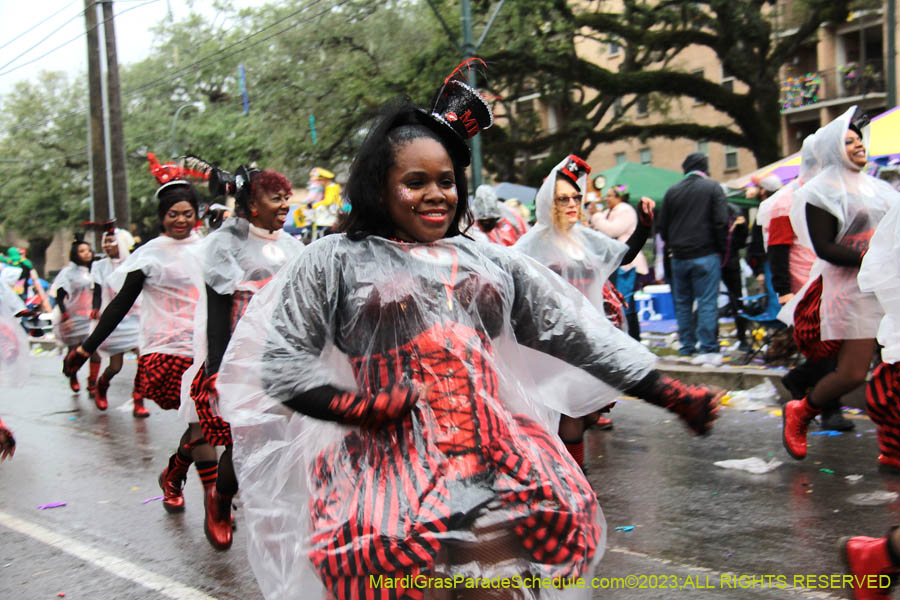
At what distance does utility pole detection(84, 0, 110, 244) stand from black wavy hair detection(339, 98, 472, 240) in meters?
18.1

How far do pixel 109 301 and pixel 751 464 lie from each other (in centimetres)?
656

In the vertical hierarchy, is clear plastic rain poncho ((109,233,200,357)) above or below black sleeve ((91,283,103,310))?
above

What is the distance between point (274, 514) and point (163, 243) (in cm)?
401

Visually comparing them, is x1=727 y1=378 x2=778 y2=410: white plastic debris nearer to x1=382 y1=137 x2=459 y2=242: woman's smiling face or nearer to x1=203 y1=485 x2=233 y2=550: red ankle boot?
x1=203 y1=485 x2=233 y2=550: red ankle boot

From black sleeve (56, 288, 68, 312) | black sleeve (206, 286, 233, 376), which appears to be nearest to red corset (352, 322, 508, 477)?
black sleeve (206, 286, 233, 376)

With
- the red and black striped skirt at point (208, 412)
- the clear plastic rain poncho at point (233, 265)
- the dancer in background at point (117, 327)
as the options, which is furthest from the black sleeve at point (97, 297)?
the red and black striped skirt at point (208, 412)

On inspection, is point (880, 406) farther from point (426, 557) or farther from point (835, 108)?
point (835, 108)

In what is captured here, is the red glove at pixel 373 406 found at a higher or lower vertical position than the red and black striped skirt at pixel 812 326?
higher

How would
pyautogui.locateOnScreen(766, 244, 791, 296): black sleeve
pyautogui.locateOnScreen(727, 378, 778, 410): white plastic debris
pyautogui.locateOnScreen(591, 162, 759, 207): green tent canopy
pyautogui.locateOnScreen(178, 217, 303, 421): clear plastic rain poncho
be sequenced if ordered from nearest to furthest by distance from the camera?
pyautogui.locateOnScreen(178, 217, 303, 421): clear plastic rain poncho < pyautogui.locateOnScreen(766, 244, 791, 296): black sleeve < pyautogui.locateOnScreen(727, 378, 778, 410): white plastic debris < pyautogui.locateOnScreen(591, 162, 759, 207): green tent canopy

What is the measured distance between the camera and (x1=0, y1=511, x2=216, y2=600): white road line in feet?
13.9

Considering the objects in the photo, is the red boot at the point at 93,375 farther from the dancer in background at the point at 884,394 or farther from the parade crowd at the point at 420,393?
the parade crowd at the point at 420,393

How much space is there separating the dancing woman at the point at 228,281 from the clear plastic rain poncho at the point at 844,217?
295cm

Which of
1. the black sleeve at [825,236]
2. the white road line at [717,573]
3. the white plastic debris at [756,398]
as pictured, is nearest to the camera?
the white road line at [717,573]

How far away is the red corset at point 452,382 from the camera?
226 centimetres
